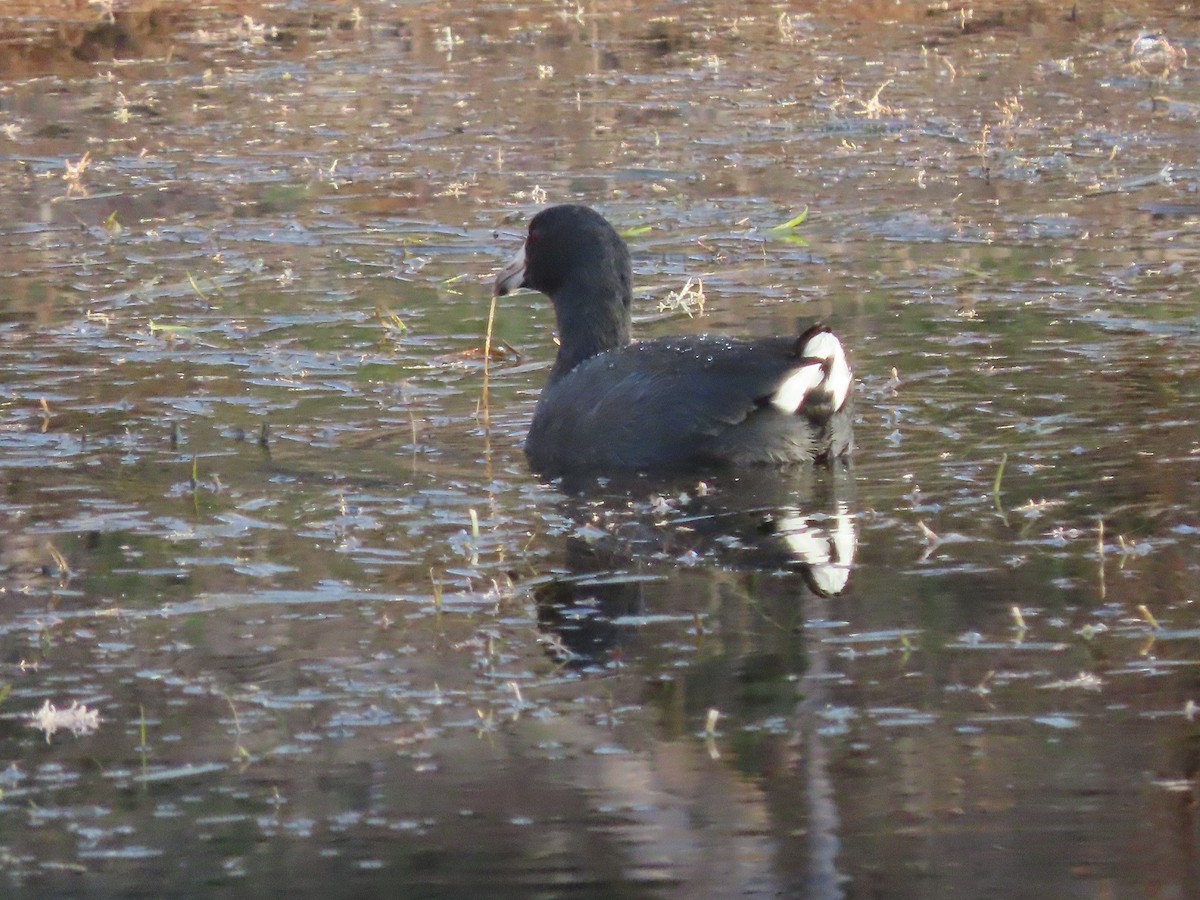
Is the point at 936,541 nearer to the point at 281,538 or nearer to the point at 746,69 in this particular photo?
the point at 281,538

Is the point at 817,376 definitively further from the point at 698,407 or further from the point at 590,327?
the point at 590,327

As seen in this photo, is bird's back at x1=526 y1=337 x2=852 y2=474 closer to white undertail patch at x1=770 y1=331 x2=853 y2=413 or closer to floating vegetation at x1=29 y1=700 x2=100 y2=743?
white undertail patch at x1=770 y1=331 x2=853 y2=413

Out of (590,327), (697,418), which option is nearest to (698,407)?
(697,418)

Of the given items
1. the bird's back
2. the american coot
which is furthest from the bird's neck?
the bird's back

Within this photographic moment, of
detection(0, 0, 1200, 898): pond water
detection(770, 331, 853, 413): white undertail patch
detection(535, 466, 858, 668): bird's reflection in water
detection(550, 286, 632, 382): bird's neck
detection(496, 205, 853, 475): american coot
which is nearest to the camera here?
detection(0, 0, 1200, 898): pond water

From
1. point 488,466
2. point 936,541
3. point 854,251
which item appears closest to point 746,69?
point 854,251

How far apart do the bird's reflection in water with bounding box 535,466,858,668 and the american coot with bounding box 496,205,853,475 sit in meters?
0.11

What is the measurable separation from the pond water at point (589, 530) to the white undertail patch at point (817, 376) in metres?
0.29

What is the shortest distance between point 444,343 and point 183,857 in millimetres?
5185

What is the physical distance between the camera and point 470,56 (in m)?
17.5

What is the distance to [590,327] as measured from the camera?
8.30 metres

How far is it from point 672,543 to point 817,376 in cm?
103

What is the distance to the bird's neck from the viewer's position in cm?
827

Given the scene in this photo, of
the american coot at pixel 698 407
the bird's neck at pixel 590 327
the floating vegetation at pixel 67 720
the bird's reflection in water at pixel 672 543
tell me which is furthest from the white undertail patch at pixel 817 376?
the floating vegetation at pixel 67 720
